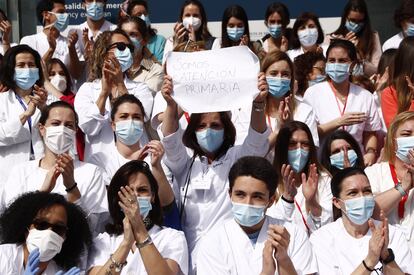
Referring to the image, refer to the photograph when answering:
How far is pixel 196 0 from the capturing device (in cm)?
961

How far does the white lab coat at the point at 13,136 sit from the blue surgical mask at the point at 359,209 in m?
2.68

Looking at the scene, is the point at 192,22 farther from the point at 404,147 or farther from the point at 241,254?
the point at 241,254

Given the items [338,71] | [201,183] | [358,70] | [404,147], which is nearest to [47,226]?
[201,183]

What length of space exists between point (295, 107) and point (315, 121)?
0.23 m

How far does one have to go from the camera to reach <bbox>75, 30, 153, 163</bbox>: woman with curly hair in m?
7.52

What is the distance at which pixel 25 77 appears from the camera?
7789 mm

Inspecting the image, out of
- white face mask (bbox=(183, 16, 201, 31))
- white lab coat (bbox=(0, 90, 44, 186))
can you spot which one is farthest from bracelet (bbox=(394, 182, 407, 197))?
white face mask (bbox=(183, 16, 201, 31))

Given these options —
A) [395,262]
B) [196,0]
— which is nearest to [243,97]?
[395,262]

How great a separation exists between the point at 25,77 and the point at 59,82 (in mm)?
1069

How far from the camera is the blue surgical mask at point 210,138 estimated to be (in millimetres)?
6805

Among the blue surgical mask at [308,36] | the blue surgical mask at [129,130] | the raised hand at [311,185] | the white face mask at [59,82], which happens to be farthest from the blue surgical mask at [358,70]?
the white face mask at [59,82]

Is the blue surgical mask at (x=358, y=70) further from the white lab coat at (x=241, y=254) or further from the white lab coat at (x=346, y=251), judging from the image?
the white lab coat at (x=241, y=254)

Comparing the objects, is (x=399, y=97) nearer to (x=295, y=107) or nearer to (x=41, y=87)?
(x=295, y=107)

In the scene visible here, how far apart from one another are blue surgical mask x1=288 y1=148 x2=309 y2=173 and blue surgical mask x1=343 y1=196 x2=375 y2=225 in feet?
2.78
